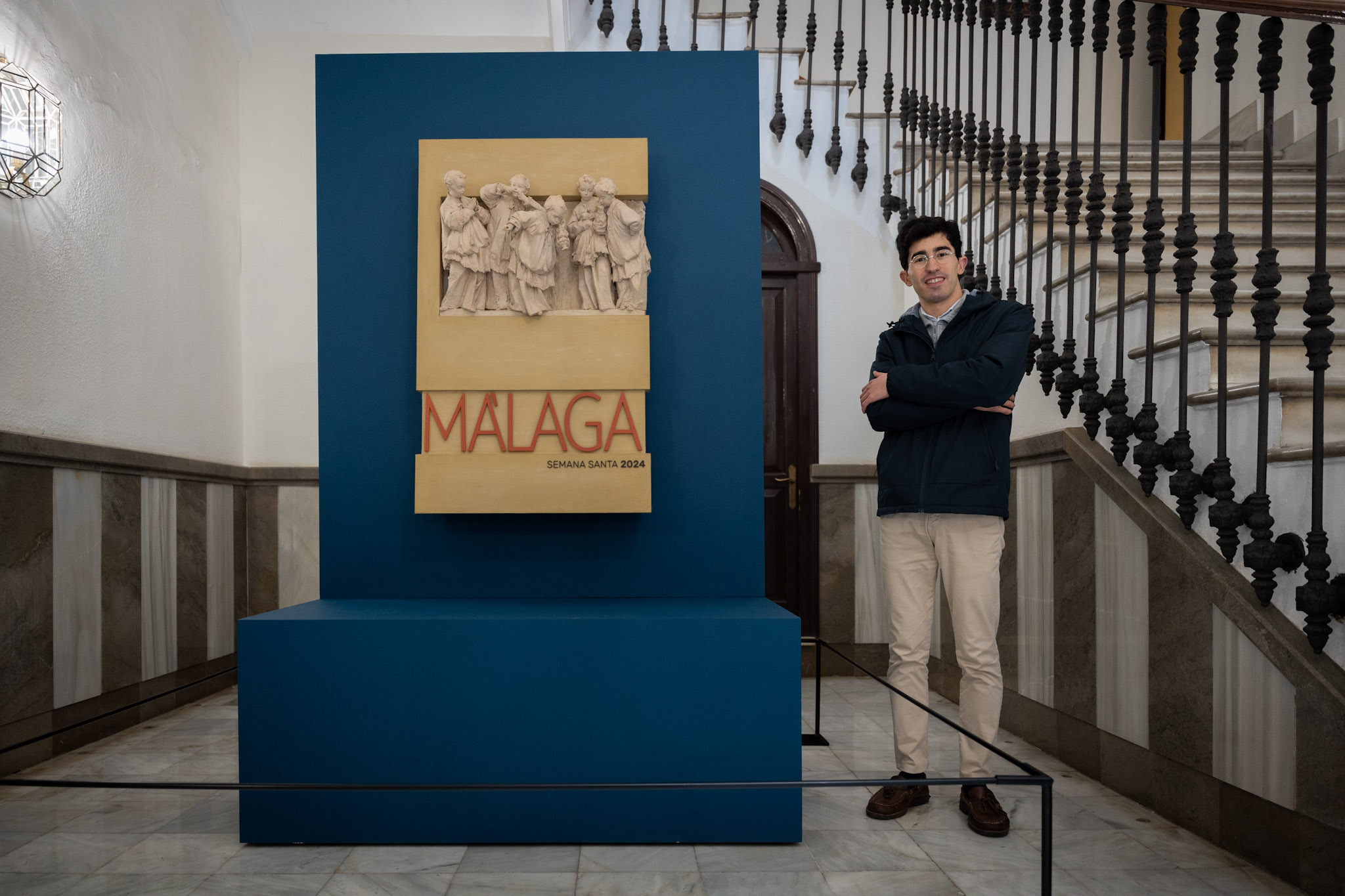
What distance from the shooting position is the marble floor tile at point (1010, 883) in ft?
6.98

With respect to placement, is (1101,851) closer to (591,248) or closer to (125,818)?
(591,248)

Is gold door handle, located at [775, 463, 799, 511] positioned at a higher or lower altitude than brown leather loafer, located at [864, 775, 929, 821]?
higher

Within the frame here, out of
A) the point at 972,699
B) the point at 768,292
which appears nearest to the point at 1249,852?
the point at 972,699

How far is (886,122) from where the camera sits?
4.91 m

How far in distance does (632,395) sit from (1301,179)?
10.4 ft

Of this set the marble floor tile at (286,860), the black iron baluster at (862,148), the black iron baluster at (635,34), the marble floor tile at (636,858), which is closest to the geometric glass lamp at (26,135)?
the marble floor tile at (286,860)

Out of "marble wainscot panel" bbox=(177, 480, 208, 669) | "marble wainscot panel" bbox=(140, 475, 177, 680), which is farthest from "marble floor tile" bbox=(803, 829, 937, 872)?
"marble wainscot panel" bbox=(177, 480, 208, 669)

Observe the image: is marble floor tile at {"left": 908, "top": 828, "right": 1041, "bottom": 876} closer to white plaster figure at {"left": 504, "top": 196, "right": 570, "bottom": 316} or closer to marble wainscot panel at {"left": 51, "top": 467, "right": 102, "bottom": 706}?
white plaster figure at {"left": 504, "top": 196, "right": 570, "bottom": 316}

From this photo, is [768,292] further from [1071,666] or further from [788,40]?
[1071,666]

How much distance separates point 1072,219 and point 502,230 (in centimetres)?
181

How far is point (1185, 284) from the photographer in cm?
249

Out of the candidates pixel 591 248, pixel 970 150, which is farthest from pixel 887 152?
pixel 591 248

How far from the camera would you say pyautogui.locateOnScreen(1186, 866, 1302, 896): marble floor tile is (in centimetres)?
212

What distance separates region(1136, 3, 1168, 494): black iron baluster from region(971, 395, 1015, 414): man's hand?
0.40 meters
